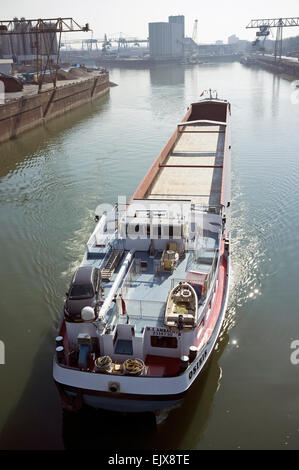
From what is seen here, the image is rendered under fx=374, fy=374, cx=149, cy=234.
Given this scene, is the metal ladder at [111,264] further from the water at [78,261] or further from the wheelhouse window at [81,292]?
the water at [78,261]

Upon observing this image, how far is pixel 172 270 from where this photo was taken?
13.9 meters

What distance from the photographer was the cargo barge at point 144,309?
34.3 feet

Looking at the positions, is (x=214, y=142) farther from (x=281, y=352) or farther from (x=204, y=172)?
(x=281, y=352)

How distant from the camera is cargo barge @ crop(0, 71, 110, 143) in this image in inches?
1721

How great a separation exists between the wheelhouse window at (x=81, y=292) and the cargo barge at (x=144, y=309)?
0.03 metres

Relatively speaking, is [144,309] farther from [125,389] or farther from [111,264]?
[125,389]

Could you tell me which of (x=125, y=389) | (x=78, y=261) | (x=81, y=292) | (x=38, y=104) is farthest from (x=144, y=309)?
(x=38, y=104)

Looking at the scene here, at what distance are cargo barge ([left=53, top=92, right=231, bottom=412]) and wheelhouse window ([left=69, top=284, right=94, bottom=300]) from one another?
3cm

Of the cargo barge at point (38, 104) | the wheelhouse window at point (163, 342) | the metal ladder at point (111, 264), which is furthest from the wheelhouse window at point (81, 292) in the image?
the cargo barge at point (38, 104)

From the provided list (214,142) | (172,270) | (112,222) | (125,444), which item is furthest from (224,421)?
(214,142)

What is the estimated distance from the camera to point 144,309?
40.3 ft

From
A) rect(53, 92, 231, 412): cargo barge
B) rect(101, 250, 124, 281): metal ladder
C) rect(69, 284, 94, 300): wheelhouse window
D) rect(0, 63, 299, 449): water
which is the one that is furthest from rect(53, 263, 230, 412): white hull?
rect(101, 250, 124, 281): metal ladder

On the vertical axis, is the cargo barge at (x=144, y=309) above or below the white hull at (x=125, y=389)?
above
